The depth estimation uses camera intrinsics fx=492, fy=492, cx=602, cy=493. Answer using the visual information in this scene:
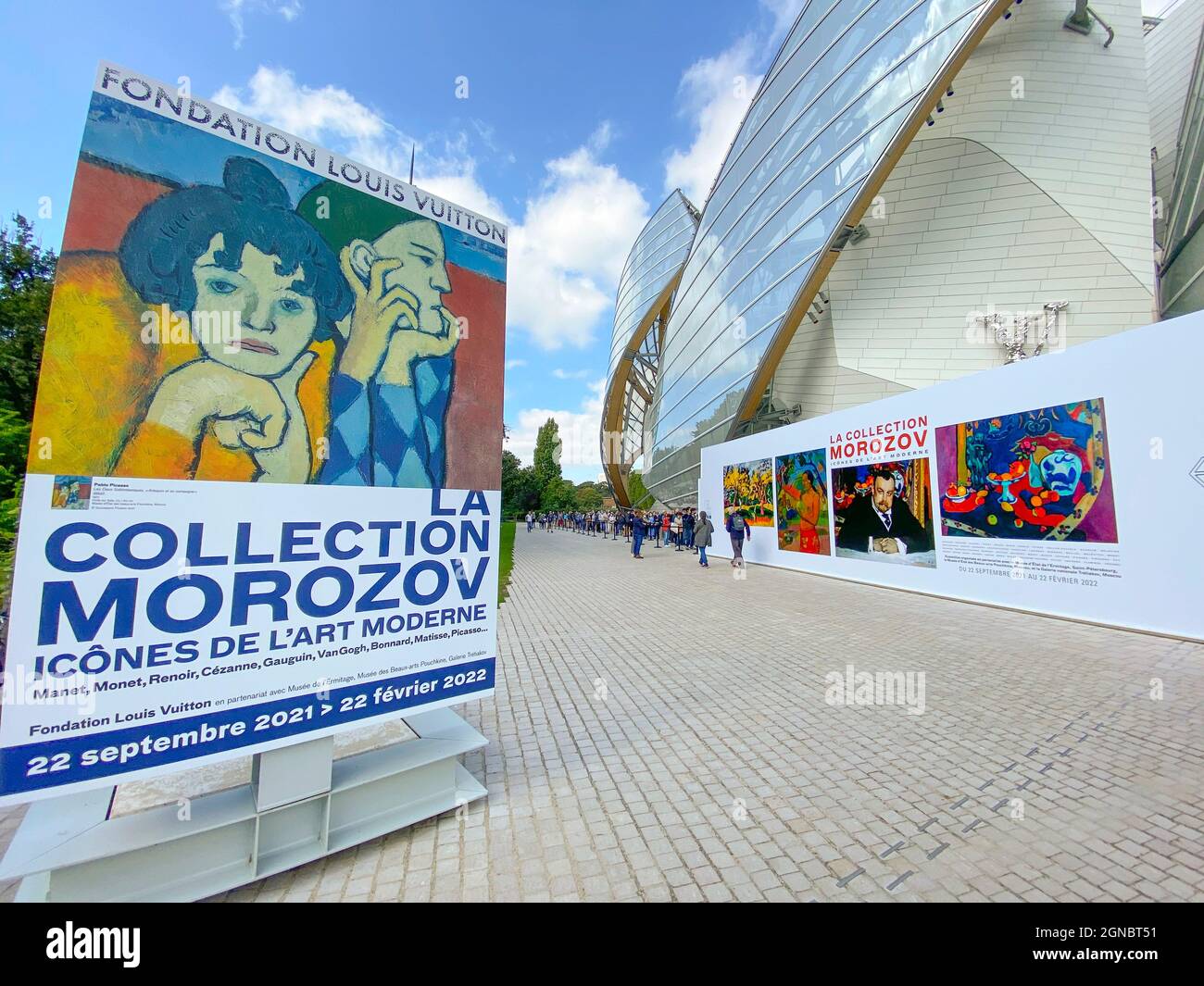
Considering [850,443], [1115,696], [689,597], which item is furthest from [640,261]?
[1115,696]

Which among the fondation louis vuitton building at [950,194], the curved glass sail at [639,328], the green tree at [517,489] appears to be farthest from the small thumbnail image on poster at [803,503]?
the green tree at [517,489]

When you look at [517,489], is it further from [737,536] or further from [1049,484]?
[1049,484]

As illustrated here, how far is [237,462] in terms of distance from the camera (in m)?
2.23

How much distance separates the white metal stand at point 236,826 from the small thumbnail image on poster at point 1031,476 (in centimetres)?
868

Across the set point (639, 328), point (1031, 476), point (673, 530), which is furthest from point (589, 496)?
point (1031, 476)

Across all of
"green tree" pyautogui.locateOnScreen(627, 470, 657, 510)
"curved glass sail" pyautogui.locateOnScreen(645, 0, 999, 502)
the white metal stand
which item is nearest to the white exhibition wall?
"curved glass sail" pyautogui.locateOnScreen(645, 0, 999, 502)

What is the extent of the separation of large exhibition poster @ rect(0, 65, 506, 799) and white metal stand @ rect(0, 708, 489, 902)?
0.29 m

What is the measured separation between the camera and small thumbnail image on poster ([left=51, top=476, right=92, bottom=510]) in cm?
182

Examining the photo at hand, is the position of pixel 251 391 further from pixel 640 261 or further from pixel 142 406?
pixel 640 261

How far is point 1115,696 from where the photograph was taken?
14.4ft

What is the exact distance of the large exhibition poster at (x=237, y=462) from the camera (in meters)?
1.86

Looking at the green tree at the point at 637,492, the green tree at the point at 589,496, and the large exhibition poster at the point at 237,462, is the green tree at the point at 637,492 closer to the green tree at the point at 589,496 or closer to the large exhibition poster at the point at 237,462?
the large exhibition poster at the point at 237,462

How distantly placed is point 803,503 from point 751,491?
7.62 ft

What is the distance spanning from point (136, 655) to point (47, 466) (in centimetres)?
78
